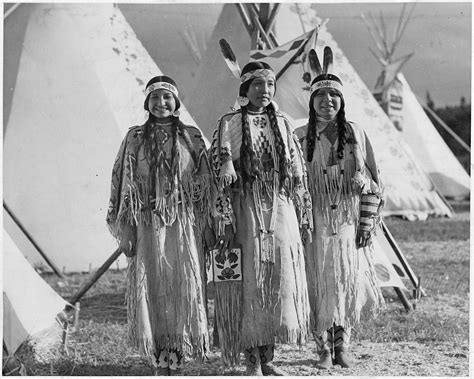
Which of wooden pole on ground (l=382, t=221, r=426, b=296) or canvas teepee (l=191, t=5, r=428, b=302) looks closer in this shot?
canvas teepee (l=191, t=5, r=428, b=302)

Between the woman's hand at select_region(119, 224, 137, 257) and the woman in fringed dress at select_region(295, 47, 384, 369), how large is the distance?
95cm

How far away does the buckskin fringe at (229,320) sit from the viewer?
331cm

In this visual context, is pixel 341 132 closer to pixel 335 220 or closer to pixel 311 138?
pixel 311 138

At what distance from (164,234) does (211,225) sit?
235 millimetres

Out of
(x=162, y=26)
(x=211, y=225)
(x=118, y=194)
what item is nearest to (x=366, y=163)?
(x=211, y=225)

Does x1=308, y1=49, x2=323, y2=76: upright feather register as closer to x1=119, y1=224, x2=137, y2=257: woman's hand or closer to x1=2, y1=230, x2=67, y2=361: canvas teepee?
x1=119, y1=224, x2=137, y2=257: woman's hand

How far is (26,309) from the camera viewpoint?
366 cm

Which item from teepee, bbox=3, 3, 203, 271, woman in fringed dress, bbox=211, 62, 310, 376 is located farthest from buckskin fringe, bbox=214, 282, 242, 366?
teepee, bbox=3, 3, 203, 271

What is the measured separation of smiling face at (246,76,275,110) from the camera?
338cm

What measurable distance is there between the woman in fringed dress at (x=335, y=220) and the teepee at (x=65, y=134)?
310 cm

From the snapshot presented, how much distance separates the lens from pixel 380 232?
507cm

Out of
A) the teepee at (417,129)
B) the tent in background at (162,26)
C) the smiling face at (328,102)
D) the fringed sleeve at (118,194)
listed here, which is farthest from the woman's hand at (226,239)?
the teepee at (417,129)

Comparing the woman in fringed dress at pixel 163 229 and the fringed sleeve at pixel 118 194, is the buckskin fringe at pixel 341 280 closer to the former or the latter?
the woman in fringed dress at pixel 163 229

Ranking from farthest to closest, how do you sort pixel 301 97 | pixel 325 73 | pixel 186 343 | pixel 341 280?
pixel 301 97 < pixel 325 73 < pixel 341 280 < pixel 186 343
